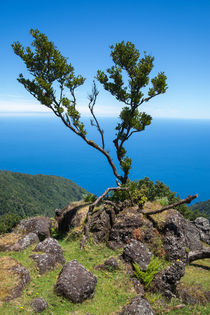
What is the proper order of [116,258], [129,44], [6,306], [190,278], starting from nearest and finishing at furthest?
[6,306]
[116,258]
[190,278]
[129,44]

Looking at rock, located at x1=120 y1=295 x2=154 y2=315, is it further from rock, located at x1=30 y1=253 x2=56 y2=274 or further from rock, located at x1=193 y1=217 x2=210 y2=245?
rock, located at x1=193 y1=217 x2=210 y2=245

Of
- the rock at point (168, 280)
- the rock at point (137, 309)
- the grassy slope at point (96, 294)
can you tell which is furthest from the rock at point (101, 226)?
the rock at point (137, 309)

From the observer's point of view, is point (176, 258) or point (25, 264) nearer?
point (25, 264)

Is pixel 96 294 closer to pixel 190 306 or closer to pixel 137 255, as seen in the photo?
pixel 137 255

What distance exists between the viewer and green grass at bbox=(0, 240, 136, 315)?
750cm

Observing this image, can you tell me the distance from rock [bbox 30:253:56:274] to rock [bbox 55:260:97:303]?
4.43 feet

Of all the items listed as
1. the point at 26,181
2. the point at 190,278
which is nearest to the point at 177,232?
the point at 190,278

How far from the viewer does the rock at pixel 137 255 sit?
10968 mm

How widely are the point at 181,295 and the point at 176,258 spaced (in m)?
2.13

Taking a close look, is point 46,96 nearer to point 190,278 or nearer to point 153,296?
point 153,296

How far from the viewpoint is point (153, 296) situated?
955 cm

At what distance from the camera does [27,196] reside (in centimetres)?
16012

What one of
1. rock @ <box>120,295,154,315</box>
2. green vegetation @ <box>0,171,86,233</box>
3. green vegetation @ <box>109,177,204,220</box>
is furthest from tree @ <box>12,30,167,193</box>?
green vegetation @ <box>0,171,86,233</box>

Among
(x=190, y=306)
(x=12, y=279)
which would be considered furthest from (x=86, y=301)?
(x=190, y=306)
